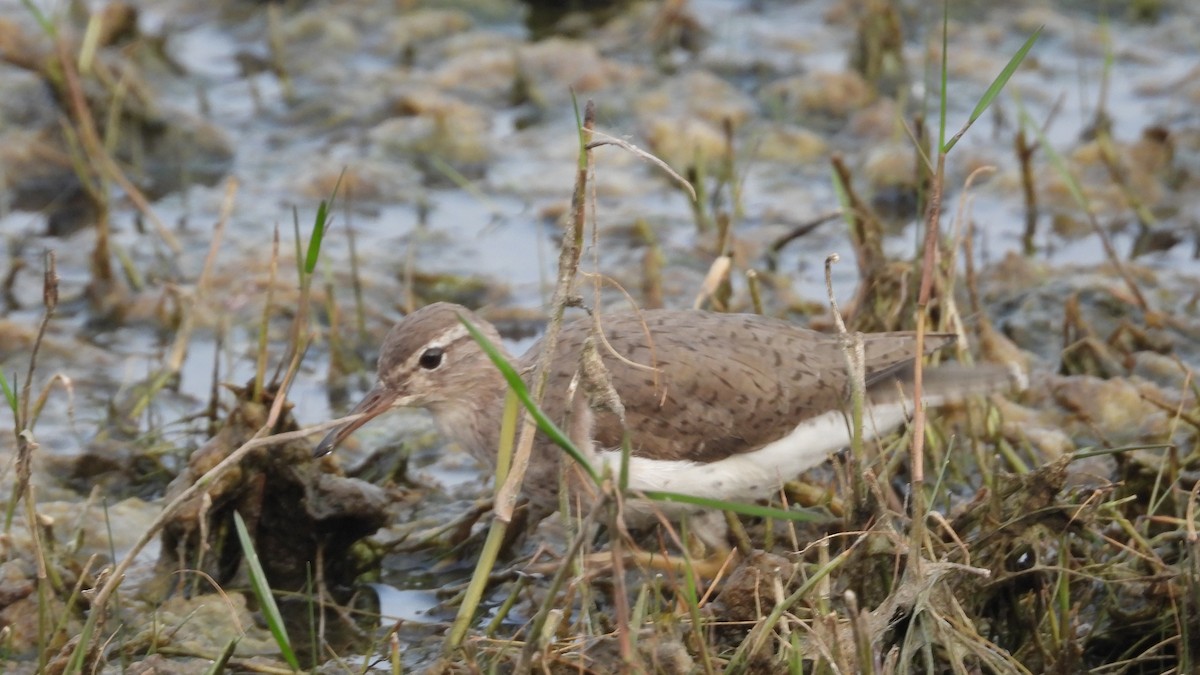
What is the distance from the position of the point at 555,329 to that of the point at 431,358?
1.55m

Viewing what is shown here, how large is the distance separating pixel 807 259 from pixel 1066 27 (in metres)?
3.11

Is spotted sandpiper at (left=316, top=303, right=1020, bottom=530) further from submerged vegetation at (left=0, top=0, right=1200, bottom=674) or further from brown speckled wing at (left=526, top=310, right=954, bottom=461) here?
submerged vegetation at (left=0, top=0, right=1200, bottom=674)

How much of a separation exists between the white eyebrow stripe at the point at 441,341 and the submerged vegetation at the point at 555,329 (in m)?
0.31

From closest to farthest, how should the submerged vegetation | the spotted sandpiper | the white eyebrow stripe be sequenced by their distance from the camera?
the submerged vegetation < the spotted sandpiper < the white eyebrow stripe

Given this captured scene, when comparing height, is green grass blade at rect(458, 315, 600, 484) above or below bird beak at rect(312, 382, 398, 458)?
above

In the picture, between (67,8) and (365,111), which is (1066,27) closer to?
(365,111)

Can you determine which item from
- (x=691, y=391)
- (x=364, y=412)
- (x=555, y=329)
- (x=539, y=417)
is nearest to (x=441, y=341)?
(x=364, y=412)

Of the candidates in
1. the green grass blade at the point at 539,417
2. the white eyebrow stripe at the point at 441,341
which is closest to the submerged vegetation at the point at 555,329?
the green grass blade at the point at 539,417

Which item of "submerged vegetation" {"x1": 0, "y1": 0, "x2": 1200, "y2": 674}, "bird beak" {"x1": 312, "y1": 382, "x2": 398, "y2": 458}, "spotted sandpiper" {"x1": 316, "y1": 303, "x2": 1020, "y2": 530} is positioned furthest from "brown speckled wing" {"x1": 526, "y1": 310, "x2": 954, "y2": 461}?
"bird beak" {"x1": 312, "y1": 382, "x2": 398, "y2": 458}

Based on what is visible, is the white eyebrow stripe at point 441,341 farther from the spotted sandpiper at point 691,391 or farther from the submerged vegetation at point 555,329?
the submerged vegetation at point 555,329

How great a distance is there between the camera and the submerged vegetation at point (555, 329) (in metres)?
3.43

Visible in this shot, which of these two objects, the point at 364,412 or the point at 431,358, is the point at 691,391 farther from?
the point at 364,412

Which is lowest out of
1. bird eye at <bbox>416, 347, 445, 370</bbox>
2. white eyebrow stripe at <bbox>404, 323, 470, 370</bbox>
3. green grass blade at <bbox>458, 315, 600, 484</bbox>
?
bird eye at <bbox>416, 347, 445, 370</bbox>

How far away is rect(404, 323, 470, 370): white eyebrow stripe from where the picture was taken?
181 inches
